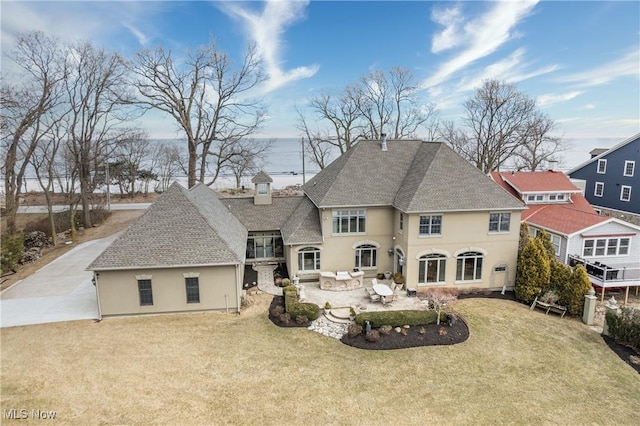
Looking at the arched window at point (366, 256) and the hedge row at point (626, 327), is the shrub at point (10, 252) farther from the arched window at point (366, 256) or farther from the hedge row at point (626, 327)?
the hedge row at point (626, 327)

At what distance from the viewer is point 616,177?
29484 millimetres

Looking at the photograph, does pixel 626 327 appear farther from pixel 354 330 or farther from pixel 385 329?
pixel 354 330

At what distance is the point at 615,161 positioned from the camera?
29.6 m

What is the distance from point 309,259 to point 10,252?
1734 centimetres

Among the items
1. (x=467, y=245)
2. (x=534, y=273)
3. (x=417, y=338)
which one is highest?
(x=467, y=245)

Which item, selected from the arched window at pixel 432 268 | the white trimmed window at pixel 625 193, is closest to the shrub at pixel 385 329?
the arched window at pixel 432 268

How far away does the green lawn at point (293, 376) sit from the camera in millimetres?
10273

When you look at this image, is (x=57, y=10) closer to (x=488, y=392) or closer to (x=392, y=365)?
(x=392, y=365)

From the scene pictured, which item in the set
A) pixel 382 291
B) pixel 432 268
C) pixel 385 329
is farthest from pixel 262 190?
pixel 385 329

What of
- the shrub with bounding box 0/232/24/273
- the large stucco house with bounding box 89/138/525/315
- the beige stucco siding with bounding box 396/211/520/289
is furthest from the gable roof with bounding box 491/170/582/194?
the shrub with bounding box 0/232/24/273

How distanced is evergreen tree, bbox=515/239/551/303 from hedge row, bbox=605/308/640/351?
305 cm

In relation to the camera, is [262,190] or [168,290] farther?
[262,190]

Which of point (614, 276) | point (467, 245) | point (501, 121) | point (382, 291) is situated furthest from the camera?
point (501, 121)

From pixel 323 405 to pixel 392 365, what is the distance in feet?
10.6
